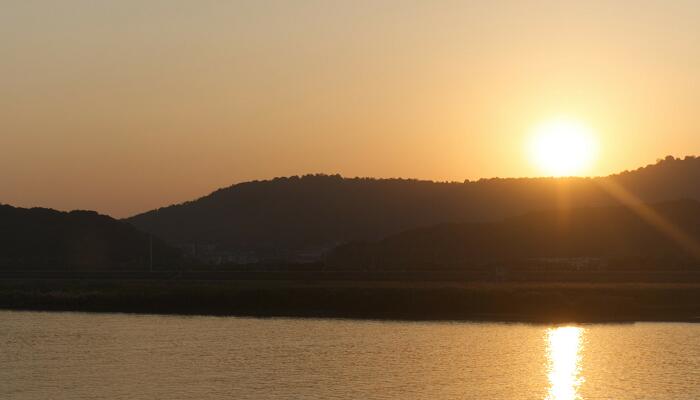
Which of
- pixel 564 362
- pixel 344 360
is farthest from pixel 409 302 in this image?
pixel 564 362

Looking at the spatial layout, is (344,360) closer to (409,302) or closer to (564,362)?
(564,362)

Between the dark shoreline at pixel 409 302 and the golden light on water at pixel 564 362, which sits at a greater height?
the dark shoreline at pixel 409 302

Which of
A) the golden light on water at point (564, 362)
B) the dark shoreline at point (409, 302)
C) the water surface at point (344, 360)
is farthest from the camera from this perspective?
the dark shoreline at point (409, 302)

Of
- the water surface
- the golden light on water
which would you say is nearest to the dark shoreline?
the water surface

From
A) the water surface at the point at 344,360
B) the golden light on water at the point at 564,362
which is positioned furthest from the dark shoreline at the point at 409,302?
the golden light on water at the point at 564,362

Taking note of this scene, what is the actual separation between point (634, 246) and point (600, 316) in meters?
103

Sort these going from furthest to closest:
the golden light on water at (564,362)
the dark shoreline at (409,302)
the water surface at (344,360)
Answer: the dark shoreline at (409,302) → the golden light on water at (564,362) → the water surface at (344,360)

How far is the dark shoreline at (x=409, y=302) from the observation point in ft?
314

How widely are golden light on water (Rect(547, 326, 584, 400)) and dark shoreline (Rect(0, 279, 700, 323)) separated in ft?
34.1

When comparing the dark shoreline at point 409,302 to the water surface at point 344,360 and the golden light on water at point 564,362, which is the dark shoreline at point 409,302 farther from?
the golden light on water at point 564,362

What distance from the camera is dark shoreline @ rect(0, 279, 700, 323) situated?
9562 centimetres

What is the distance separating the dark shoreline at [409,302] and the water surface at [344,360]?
22.0 ft

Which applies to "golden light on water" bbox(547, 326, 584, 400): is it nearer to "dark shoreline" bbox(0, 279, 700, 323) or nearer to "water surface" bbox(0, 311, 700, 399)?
"water surface" bbox(0, 311, 700, 399)

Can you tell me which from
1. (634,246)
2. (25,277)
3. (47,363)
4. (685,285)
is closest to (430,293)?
(685,285)
